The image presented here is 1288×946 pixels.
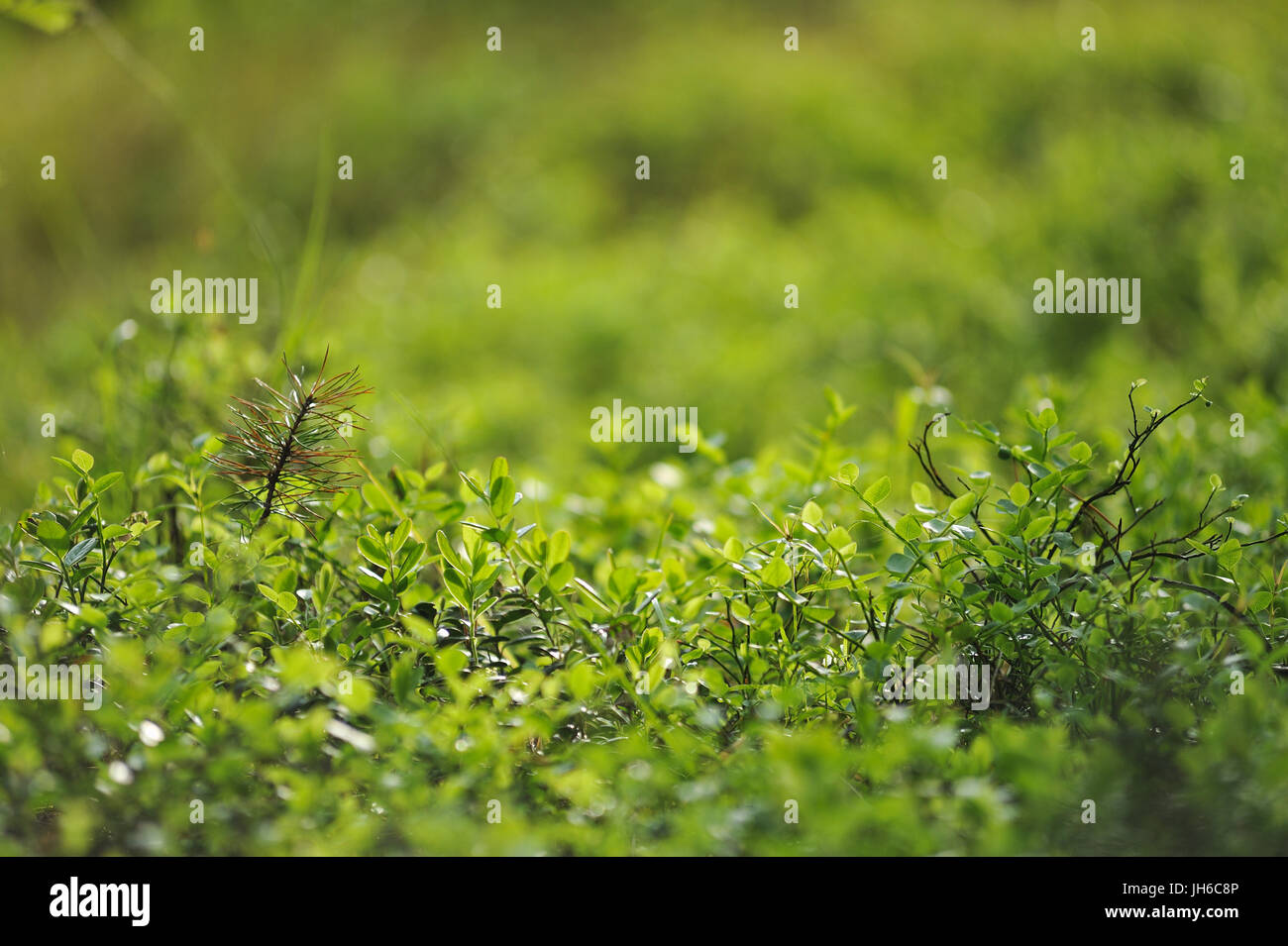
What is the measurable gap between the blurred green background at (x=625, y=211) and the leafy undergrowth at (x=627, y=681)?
1.76 feet

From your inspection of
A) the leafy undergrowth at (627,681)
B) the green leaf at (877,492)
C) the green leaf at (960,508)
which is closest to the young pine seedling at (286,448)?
the leafy undergrowth at (627,681)

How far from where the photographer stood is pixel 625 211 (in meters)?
7.48

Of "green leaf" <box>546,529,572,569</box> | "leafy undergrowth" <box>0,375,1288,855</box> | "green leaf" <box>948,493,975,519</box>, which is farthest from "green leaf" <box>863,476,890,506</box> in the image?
"green leaf" <box>546,529,572,569</box>

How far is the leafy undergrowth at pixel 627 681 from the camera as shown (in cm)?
122

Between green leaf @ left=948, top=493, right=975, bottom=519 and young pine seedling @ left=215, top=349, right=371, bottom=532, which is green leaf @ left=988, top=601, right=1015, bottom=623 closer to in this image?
green leaf @ left=948, top=493, right=975, bottom=519

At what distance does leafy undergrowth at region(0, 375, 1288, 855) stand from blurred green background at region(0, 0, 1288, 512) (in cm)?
54

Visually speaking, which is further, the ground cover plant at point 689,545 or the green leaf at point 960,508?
the green leaf at point 960,508

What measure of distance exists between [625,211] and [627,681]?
6.47 m

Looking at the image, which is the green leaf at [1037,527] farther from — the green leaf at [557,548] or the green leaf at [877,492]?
the green leaf at [557,548]

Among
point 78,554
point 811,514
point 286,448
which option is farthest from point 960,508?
point 78,554

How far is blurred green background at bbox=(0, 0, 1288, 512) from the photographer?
3461 millimetres
